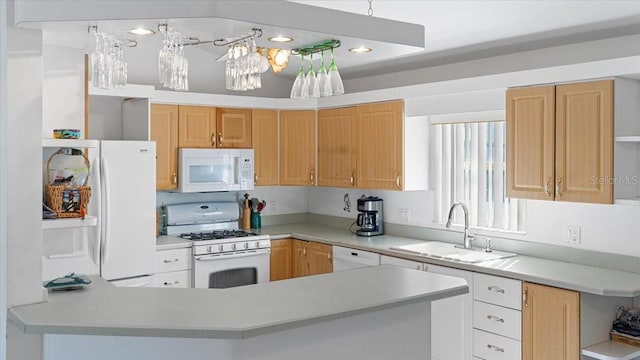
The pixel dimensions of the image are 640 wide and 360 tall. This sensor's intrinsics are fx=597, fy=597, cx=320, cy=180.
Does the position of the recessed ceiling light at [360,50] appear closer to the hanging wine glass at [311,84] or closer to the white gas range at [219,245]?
the hanging wine glass at [311,84]

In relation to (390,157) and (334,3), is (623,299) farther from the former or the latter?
(334,3)

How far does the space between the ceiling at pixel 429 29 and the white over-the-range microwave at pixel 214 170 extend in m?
0.70

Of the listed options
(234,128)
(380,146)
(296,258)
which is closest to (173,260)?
(296,258)

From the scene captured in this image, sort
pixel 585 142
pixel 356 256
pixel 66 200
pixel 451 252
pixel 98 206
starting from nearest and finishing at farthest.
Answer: pixel 66 200, pixel 585 142, pixel 98 206, pixel 451 252, pixel 356 256

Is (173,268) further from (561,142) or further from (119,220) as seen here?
(561,142)

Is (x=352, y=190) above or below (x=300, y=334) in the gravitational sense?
above

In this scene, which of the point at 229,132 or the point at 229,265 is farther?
the point at 229,132

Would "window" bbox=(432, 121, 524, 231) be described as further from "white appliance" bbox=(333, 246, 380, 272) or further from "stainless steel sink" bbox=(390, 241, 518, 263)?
"white appliance" bbox=(333, 246, 380, 272)

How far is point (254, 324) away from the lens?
208cm

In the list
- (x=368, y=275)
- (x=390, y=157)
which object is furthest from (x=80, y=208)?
(x=390, y=157)

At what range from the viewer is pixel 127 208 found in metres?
4.36

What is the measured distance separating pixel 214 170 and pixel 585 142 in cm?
312

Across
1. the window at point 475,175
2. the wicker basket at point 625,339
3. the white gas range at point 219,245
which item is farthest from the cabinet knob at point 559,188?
the white gas range at point 219,245

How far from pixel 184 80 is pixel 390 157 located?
2.98 m
